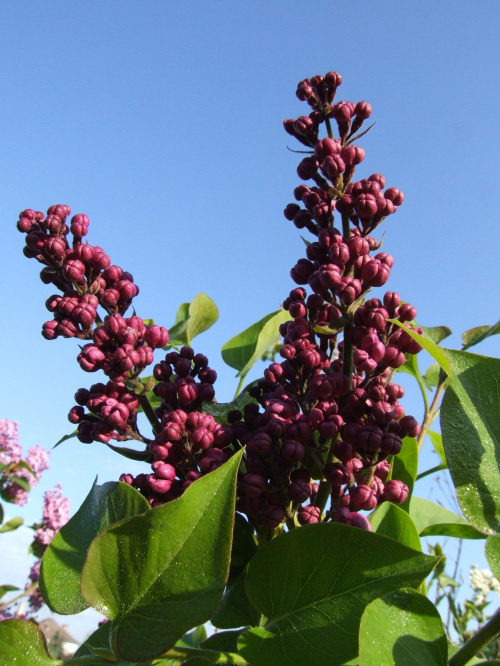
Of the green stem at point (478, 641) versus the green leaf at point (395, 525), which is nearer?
the green stem at point (478, 641)

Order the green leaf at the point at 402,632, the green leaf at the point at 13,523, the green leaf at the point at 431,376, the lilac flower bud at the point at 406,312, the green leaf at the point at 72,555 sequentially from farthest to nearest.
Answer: the green leaf at the point at 13,523, the green leaf at the point at 431,376, the lilac flower bud at the point at 406,312, the green leaf at the point at 72,555, the green leaf at the point at 402,632

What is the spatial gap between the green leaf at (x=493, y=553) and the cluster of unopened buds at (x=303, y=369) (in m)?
0.20

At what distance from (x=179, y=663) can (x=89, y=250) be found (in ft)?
2.58

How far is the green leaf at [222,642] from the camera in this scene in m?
1.07

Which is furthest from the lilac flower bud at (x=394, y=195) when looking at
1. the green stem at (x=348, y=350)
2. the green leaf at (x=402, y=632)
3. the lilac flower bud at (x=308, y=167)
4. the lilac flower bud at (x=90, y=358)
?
the green leaf at (x=402, y=632)

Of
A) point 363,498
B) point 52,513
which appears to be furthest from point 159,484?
point 52,513

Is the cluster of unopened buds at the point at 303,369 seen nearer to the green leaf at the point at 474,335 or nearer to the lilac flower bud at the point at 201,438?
the lilac flower bud at the point at 201,438

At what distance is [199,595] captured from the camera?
2.46ft

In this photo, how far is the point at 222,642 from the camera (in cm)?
108

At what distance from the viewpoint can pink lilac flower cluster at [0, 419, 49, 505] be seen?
17.0ft

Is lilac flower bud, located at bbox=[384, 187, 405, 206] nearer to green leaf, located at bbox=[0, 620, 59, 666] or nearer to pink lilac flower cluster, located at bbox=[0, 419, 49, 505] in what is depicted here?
green leaf, located at bbox=[0, 620, 59, 666]

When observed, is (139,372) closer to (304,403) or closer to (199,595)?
(304,403)

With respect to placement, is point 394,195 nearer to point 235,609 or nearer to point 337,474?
point 337,474

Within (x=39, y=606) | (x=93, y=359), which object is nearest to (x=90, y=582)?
(x=93, y=359)
